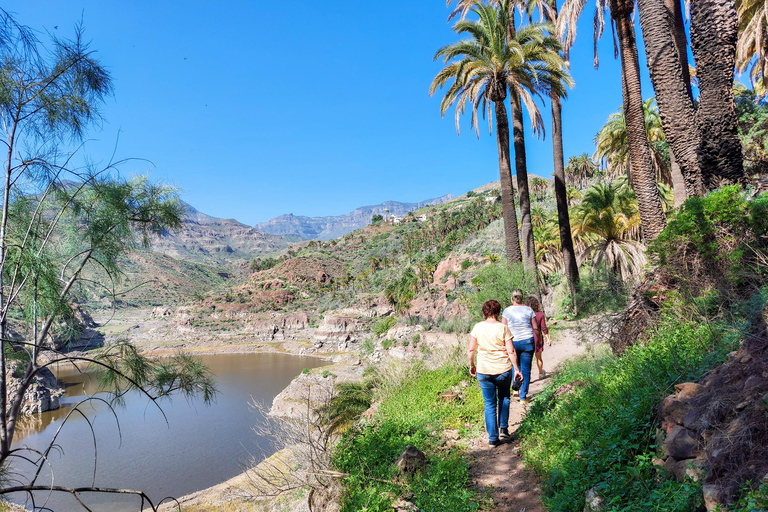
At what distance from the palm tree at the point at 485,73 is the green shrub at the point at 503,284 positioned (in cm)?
87

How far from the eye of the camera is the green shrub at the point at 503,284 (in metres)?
14.7

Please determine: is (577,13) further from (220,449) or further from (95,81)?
(220,449)

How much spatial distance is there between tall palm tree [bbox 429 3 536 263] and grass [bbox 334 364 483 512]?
9.56m

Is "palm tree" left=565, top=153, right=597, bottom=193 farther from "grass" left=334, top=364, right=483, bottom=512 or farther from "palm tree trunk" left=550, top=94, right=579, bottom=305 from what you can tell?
"grass" left=334, top=364, right=483, bottom=512

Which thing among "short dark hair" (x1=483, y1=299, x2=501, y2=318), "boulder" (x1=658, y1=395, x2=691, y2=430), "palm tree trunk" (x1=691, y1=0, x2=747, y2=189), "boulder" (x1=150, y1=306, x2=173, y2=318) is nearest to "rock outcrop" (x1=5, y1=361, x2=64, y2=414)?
"short dark hair" (x1=483, y1=299, x2=501, y2=318)

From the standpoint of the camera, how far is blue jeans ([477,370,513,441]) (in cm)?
511

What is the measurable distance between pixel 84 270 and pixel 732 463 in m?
8.04

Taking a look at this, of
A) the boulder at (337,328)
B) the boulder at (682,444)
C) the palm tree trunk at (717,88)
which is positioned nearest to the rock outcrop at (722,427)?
the boulder at (682,444)

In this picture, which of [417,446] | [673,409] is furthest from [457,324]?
[673,409]

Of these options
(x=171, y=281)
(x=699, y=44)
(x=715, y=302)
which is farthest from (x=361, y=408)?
(x=171, y=281)

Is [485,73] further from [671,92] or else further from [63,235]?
[63,235]

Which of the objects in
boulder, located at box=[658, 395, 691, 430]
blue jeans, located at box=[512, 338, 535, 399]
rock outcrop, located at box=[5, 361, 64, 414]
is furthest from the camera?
rock outcrop, located at box=[5, 361, 64, 414]

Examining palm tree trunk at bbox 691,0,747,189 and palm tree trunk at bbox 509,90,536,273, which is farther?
palm tree trunk at bbox 509,90,536,273

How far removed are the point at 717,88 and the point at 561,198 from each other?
29.1 ft
